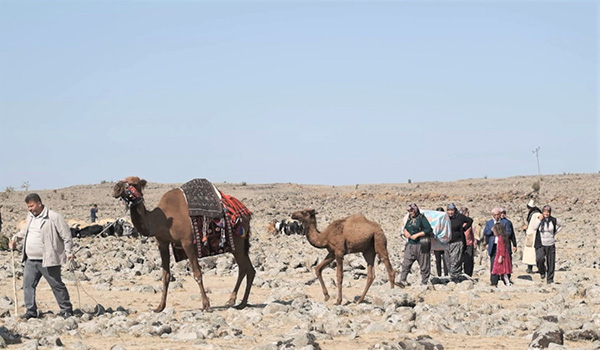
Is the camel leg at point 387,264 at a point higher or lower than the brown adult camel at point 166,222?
lower

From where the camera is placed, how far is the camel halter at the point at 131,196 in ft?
44.2

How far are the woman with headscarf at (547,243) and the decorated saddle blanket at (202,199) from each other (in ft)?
26.4

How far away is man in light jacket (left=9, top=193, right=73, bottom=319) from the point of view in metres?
12.9

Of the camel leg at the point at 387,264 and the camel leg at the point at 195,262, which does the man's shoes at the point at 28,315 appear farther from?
the camel leg at the point at 387,264

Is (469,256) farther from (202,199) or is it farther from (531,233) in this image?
(202,199)

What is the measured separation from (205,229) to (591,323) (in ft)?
19.5

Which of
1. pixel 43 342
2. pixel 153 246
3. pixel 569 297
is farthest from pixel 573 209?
pixel 43 342

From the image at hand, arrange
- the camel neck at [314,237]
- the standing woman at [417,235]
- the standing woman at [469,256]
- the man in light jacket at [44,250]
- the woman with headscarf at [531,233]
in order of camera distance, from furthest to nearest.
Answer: the standing woman at [469,256] < the woman with headscarf at [531,233] < the standing woman at [417,235] < the camel neck at [314,237] < the man in light jacket at [44,250]

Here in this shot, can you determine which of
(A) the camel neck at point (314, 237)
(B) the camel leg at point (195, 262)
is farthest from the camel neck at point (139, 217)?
(A) the camel neck at point (314, 237)

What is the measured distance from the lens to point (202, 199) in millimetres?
14148

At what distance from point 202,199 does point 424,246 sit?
5514mm

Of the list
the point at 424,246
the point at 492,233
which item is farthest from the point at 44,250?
the point at 492,233

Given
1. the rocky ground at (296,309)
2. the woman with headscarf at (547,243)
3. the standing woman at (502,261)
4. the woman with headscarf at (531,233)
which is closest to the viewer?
the rocky ground at (296,309)

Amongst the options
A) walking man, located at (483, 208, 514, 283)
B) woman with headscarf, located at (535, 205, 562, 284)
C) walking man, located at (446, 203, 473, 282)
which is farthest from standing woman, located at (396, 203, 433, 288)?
woman with headscarf, located at (535, 205, 562, 284)
